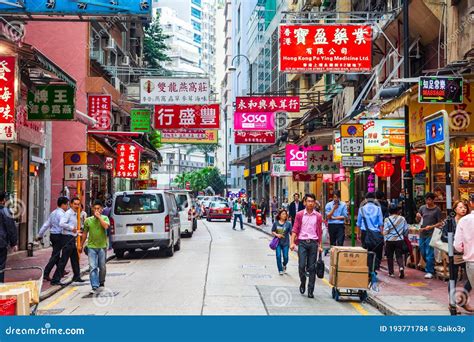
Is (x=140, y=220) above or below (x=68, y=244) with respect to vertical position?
above

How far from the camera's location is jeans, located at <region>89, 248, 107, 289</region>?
39.4 ft

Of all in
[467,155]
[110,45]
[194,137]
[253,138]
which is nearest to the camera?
[467,155]

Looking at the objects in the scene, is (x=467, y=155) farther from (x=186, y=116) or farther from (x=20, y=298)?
(x=186, y=116)

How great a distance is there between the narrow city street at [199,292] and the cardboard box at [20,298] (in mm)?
2992

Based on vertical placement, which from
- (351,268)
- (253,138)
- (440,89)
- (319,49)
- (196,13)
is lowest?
(351,268)

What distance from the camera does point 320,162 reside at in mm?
24062

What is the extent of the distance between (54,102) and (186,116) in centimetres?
1201

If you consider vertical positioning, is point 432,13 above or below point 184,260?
above

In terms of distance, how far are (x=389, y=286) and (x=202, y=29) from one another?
129149mm

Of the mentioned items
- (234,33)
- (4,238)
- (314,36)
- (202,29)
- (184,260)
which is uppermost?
(202,29)

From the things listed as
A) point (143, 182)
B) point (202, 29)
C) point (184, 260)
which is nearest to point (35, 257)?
point (184, 260)

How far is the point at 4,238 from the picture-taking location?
36.8 ft

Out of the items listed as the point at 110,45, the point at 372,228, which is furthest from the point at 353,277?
the point at 110,45

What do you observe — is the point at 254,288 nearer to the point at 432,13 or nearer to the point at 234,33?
the point at 432,13
